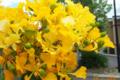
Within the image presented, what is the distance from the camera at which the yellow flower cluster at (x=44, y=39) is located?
1283mm

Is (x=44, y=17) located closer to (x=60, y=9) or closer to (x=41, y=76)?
(x=60, y=9)

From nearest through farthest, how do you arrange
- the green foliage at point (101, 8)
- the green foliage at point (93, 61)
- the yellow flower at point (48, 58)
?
the yellow flower at point (48, 58) → the green foliage at point (93, 61) → the green foliage at point (101, 8)

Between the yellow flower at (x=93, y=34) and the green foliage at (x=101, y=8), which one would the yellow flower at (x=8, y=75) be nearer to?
the yellow flower at (x=93, y=34)

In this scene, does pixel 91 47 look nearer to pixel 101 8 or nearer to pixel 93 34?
pixel 93 34

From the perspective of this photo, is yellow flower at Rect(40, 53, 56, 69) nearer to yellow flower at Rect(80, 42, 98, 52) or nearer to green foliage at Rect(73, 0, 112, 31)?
yellow flower at Rect(80, 42, 98, 52)

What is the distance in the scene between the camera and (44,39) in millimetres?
1295

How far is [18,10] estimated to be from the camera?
4.43 feet

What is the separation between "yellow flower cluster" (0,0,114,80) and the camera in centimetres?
128

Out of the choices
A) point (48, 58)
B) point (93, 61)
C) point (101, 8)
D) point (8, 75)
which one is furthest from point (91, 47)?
point (101, 8)

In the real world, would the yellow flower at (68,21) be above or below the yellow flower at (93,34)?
above

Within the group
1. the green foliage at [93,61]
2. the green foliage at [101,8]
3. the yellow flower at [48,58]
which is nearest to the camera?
the yellow flower at [48,58]

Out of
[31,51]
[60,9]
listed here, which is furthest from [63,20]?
[31,51]

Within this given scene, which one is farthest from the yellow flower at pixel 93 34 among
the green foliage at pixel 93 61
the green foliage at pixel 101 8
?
the green foliage at pixel 101 8

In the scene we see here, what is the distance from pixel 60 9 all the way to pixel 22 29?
0.44 ft
